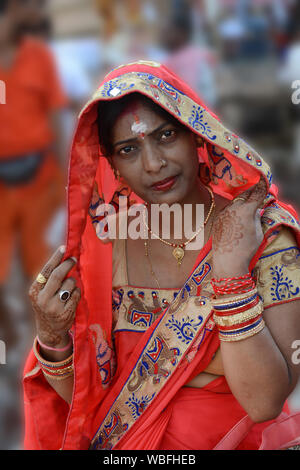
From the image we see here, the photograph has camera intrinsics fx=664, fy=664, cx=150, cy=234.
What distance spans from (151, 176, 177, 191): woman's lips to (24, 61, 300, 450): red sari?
0.15 m

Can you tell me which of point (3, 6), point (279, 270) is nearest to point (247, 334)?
point (279, 270)

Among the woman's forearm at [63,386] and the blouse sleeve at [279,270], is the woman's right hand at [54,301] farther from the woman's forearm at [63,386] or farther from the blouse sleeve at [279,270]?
the blouse sleeve at [279,270]

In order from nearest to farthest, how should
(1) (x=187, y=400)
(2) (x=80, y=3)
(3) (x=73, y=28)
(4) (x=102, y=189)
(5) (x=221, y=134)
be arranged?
(5) (x=221, y=134) < (1) (x=187, y=400) < (4) (x=102, y=189) < (3) (x=73, y=28) < (2) (x=80, y=3)

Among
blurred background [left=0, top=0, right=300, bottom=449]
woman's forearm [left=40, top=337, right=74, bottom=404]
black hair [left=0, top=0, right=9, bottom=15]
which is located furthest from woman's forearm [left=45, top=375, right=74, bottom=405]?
black hair [left=0, top=0, right=9, bottom=15]

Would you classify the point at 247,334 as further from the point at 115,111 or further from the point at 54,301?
the point at 115,111

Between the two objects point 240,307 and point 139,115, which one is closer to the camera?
point 240,307

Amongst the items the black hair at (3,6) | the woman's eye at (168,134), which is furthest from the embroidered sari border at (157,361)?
the black hair at (3,6)

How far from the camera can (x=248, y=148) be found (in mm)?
1824

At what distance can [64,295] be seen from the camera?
75.7 inches

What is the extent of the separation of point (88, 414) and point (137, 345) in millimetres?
270

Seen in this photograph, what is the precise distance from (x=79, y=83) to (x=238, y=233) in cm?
260

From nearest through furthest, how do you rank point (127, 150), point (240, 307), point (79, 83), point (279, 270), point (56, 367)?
1. point (240, 307)
2. point (279, 270)
3. point (127, 150)
4. point (56, 367)
5. point (79, 83)
